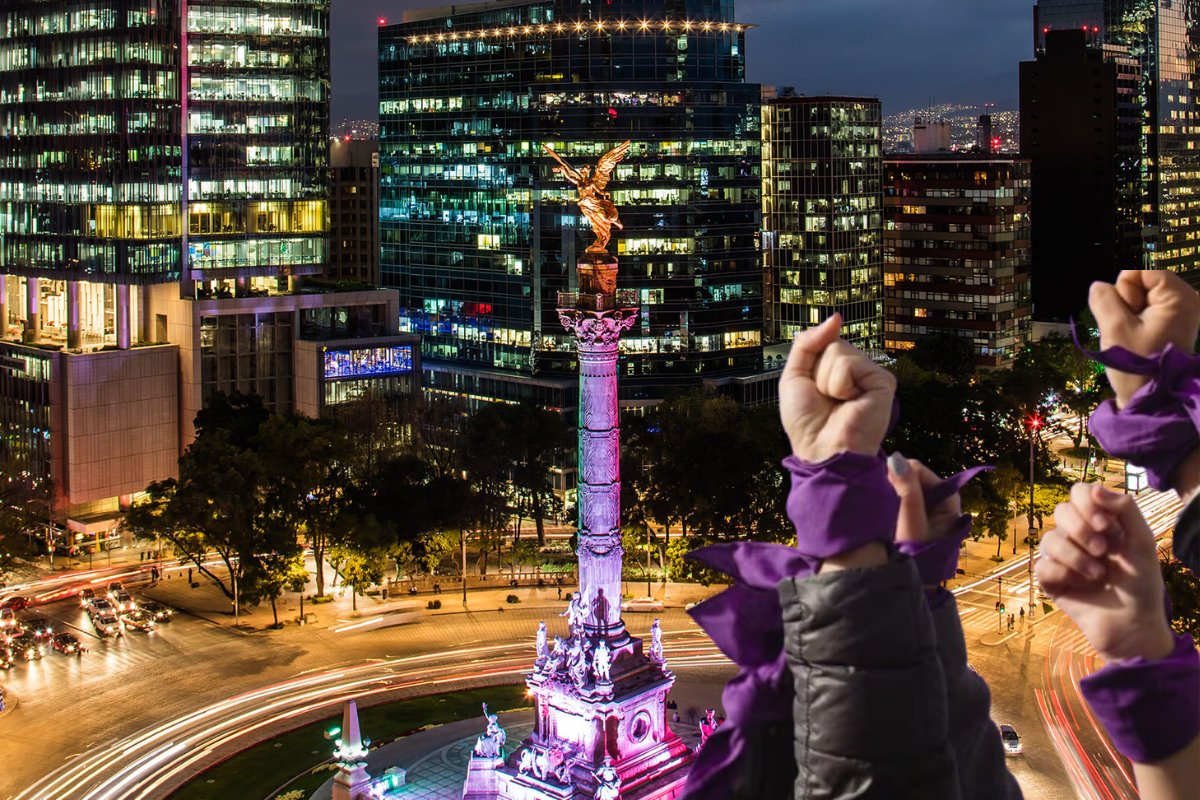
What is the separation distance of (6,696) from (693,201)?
9363 cm

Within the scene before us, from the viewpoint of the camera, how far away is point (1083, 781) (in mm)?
78062

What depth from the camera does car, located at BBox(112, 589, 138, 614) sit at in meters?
109

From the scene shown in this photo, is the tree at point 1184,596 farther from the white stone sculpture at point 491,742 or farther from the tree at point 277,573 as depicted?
the tree at point 277,573

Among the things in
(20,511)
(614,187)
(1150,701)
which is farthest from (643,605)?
(1150,701)

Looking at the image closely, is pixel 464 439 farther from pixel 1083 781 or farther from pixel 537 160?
pixel 1083 781

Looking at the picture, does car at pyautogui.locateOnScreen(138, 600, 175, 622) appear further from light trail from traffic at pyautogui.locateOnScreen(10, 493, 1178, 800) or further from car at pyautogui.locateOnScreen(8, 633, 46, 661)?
light trail from traffic at pyautogui.locateOnScreen(10, 493, 1178, 800)

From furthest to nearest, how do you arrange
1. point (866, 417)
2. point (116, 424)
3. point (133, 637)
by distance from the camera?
point (116, 424), point (133, 637), point (866, 417)

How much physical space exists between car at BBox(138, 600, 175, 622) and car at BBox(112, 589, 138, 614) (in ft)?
3.10

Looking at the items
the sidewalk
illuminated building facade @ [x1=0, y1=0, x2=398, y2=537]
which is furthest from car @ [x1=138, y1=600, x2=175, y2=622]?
illuminated building facade @ [x1=0, y1=0, x2=398, y2=537]

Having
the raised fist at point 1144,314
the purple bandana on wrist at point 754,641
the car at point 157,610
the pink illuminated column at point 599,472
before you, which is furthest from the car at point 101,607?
the raised fist at point 1144,314

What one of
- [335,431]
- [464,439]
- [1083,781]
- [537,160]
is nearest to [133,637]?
[335,431]

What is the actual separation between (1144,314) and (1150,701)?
5.28 meters

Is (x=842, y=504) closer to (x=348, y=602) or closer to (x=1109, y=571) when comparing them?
(x=1109, y=571)

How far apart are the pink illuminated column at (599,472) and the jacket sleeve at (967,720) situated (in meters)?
46.3
